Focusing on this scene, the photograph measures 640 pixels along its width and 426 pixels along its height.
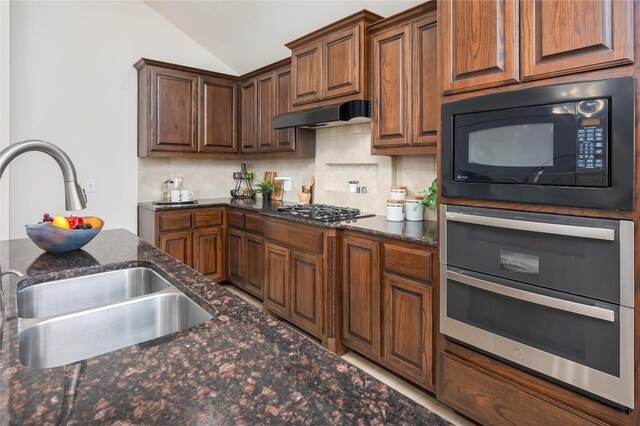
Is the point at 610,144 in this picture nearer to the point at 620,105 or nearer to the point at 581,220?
the point at 620,105

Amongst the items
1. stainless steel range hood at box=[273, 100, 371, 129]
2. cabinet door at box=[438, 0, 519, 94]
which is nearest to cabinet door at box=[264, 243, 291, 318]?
stainless steel range hood at box=[273, 100, 371, 129]

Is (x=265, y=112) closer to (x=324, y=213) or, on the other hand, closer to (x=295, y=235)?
(x=324, y=213)

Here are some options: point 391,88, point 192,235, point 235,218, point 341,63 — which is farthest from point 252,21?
point 192,235

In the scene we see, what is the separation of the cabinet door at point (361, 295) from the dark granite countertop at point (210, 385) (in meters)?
1.51

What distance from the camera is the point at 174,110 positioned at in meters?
3.90

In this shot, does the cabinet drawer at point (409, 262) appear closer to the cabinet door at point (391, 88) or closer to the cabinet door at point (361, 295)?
the cabinet door at point (361, 295)

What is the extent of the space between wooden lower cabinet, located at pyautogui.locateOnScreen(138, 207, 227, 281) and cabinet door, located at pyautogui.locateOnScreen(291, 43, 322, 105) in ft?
5.02

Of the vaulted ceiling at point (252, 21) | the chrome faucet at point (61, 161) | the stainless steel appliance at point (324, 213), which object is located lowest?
the stainless steel appliance at point (324, 213)

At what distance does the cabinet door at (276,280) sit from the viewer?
299 centimetres

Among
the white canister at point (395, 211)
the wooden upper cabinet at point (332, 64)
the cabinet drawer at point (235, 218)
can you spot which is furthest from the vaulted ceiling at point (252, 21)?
the cabinet drawer at point (235, 218)

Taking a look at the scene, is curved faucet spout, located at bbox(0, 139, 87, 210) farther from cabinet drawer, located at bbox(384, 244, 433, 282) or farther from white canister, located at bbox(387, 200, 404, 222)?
white canister, located at bbox(387, 200, 404, 222)

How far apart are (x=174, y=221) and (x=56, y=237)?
2.20 meters

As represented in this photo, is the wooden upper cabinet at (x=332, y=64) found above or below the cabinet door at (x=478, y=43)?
above

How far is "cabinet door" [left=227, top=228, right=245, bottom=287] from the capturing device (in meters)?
3.83
